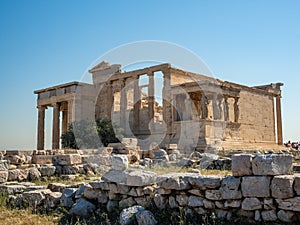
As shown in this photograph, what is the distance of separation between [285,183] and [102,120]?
21283 mm

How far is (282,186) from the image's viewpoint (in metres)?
4.45

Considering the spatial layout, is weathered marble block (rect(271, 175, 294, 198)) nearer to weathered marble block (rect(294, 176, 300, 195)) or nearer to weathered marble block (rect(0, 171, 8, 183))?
weathered marble block (rect(294, 176, 300, 195))

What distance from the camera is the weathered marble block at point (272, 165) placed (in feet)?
15.2

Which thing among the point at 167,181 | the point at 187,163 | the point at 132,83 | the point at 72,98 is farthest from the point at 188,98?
the point at 167,181

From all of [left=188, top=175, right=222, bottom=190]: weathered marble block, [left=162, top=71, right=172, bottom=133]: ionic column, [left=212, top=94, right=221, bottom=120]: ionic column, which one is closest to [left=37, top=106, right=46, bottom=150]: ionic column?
[left=162, top=71, right=172, bottom=133]: ionic column

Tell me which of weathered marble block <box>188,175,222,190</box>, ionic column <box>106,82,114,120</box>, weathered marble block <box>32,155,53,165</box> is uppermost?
ionic column <box>106,82,114,120</box>

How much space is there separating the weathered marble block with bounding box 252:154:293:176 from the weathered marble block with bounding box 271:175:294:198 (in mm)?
Answer: 134

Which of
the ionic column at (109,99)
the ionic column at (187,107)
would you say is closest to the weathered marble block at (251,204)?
the ionic column at (187,107)

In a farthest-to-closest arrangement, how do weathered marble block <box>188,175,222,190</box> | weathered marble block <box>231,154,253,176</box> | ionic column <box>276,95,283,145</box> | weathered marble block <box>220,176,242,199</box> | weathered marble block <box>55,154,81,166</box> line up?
ionic column <box>276,95,283,145</box> → weathered marble block <box>55,154,81,166</box> → weathered marble block <box>188,175,222,190</box> → weathered marble block <box>231,154,253,176</box> → weathered marble block <box>220,176,242,199</box>

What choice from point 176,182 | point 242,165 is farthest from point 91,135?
point 242,165

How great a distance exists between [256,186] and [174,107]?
67.6 ft

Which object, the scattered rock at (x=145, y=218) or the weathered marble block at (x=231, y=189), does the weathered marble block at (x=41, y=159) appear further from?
the weathered marble block at (x=231, y=189)

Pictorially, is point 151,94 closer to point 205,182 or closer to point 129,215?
point 205,182

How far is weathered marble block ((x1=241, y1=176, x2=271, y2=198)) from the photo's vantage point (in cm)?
458
